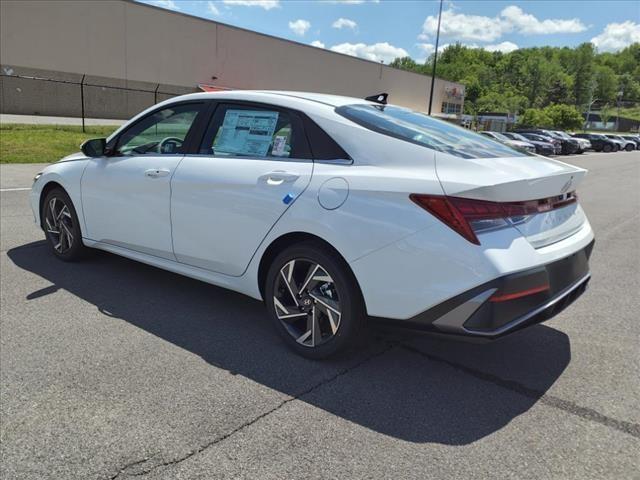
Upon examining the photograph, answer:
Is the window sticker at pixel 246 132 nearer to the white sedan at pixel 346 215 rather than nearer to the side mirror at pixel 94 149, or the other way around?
the white sedan at pixel 346 215

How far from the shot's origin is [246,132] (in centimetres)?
374

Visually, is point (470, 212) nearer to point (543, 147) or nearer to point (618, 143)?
point (543, 147)

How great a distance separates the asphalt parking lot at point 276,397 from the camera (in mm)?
2391

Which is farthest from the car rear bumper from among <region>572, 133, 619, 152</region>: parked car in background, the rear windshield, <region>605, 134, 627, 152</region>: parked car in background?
<region>605, 134, 627, 152</region>: parked car in background

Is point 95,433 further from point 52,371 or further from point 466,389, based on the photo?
point 466,389

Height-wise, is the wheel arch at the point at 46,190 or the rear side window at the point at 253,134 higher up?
the rear side window at the point at 253,134

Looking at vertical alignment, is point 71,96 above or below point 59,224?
above

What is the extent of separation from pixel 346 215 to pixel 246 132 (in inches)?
46.5

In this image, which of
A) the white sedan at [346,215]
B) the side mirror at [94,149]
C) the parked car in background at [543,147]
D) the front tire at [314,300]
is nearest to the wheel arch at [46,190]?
the side mirror at [94,149]

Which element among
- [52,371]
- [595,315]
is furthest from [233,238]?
[595,315]

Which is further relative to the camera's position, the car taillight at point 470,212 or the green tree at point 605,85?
the green tree at point 605,85

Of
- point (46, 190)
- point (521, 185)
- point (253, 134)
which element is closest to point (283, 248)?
point (253, 134)

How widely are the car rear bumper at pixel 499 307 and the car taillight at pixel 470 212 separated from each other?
→ 264 mm

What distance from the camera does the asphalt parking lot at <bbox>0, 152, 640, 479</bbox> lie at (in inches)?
94.1
